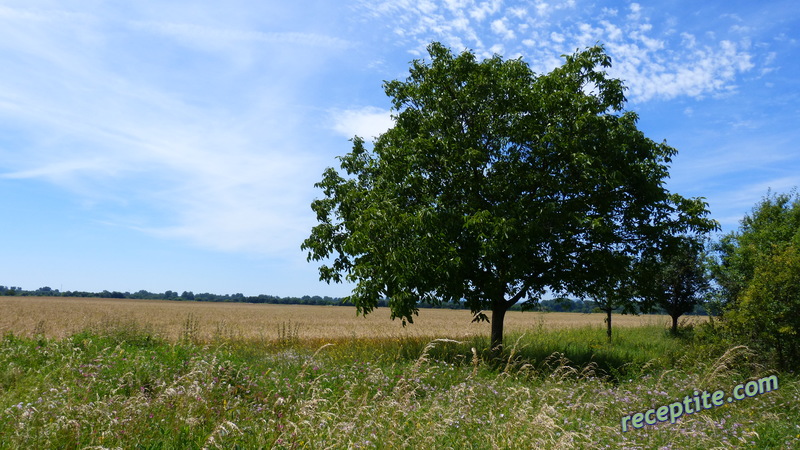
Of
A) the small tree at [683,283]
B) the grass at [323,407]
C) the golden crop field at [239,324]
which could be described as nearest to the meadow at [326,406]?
the grass at [323,407]

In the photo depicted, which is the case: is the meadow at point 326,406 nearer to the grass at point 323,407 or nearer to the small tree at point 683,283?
the grass at point 323,407

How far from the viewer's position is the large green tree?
14133 millimetres

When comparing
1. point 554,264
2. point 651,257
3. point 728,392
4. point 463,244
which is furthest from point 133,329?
point 651,257

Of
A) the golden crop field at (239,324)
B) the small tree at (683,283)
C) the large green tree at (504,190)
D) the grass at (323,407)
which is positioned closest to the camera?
the grass at (323,407)

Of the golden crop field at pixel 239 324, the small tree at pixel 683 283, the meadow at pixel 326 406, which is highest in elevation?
the small tree at pixel 683 283

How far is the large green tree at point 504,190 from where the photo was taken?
46.4 ft

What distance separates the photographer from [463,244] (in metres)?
15.1

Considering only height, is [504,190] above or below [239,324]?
above

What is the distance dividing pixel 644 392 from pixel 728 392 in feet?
5.69

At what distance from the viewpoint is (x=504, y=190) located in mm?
15023

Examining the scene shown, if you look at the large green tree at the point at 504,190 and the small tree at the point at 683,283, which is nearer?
the large green tree at the point at 504,190

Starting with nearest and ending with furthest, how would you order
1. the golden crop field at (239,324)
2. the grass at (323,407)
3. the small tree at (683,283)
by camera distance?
the grass at (323,407), the golden crop field at (239,324), the small tree at (683,283)

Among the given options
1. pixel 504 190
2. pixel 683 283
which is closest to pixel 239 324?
pixel 504 190

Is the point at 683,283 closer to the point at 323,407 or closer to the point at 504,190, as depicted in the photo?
the point at 504,190
